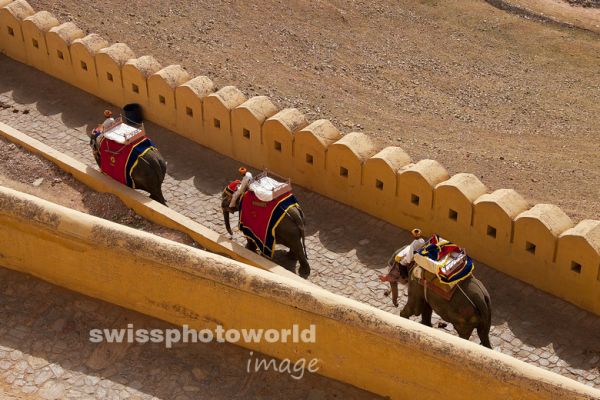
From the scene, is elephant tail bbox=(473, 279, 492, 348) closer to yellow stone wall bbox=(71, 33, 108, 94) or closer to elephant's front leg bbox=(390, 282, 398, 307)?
elephant's front leg bbox=(390, 282, 398, 307)

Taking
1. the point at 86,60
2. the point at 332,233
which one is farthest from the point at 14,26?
the point at 332,233

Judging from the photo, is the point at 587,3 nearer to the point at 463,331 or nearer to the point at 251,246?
the point at 251,246

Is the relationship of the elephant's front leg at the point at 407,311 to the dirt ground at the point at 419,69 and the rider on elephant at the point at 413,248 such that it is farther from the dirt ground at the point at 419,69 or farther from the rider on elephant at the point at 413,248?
the dirt ground at the point at 419,69

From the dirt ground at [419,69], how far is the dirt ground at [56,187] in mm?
4646

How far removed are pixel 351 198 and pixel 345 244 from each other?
871 millimetres

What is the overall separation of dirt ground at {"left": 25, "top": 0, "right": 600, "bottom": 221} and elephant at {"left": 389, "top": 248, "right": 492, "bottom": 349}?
4.65 metres

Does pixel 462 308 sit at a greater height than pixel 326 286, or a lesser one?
greater

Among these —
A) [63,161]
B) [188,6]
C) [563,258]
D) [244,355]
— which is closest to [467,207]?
[563,258]

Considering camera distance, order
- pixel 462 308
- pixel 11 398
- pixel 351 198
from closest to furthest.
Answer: pixel 11 398 → pixel 462 308 → pixel 351 198

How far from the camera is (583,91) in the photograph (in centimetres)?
2100

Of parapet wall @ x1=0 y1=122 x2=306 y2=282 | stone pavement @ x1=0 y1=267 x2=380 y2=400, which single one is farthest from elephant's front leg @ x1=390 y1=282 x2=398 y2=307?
stone pavement @ x1=0 y1=267 x2=380 y2=400

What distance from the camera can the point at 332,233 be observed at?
15.2 m

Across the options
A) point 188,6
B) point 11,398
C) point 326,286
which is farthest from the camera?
point 188,6

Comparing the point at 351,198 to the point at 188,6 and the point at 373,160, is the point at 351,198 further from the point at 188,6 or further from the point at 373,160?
the point at 188,6
